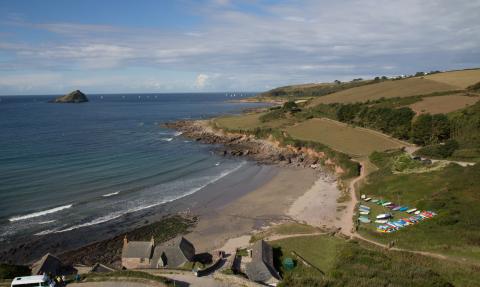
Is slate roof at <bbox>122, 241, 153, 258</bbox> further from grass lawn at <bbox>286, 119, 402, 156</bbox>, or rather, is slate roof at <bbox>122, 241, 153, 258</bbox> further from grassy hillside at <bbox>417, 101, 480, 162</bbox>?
grassy hillside at <bbox>417, 101, 480, 162</bbox>

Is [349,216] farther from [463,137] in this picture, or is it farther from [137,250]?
[463,137]

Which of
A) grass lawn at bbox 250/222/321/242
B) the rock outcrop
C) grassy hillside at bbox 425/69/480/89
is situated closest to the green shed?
grass lawn at bbox 250/222/321/242

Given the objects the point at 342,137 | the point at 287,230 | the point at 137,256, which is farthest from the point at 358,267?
the point at 342,137

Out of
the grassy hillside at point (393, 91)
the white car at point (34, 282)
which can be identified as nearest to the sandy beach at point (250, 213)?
the white car at point (34, 282)

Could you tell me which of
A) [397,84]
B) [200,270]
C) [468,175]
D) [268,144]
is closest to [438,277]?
[200,270]

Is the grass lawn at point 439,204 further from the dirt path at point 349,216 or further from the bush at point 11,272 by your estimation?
the bush at point 11,272
